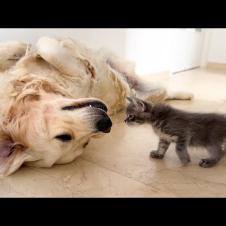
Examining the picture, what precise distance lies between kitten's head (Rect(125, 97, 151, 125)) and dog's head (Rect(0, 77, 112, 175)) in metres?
0.16

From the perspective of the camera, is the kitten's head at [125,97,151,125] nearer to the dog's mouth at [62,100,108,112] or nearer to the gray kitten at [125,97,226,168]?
the gray kitten at [125,97,226,168]

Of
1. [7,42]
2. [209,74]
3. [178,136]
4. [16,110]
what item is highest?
[7,42]

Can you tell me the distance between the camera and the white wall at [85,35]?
8.38ft

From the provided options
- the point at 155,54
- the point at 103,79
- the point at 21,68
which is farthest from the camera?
the point at 155,54

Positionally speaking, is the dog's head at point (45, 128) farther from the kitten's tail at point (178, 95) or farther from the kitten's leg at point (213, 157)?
the kitten's tail at point (178, 95)

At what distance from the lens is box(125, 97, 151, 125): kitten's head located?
176cm

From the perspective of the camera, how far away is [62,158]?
1714 mm

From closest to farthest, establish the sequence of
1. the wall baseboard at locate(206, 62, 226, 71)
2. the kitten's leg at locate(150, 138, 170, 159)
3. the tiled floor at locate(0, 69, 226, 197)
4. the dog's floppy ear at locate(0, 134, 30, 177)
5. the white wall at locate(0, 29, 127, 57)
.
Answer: the tiled floor at locate(0, 69, 226, 197)
the dog's floppy ear at locate(0, 134, 30, 177)
the kitten's leg at locate(150, 138, 170, 159)
the white wall at locate(0, 29, 127, 57)
the wall baseboard at locate(206, 62, 226, 71)

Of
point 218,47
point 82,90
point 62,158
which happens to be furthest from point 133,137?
point 218,47

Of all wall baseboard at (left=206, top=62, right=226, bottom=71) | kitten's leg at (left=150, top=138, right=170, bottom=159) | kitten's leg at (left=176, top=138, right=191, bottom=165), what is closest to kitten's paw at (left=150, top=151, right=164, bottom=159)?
kitten's leg at (left=150, top=138, right=170, bottom=159)

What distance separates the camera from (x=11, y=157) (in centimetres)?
165

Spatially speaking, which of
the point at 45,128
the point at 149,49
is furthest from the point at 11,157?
the point at 149,49

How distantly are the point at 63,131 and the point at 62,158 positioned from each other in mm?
196

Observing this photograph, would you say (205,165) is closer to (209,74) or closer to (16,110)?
(16,110)
